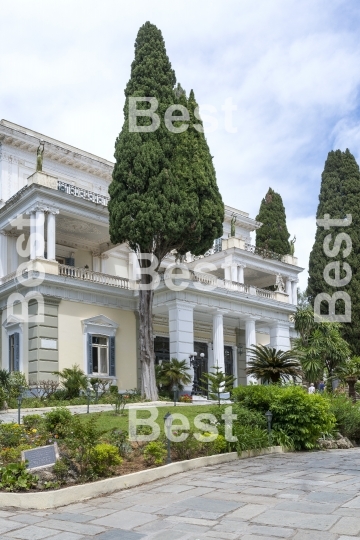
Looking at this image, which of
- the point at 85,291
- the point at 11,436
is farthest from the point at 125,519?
the point at 85,291

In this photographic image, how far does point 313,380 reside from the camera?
87.1ft

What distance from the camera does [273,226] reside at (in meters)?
39.6

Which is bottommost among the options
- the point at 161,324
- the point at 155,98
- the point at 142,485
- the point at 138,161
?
the point at 142,485

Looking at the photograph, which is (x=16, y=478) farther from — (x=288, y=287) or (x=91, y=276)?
(x=288, y=287)

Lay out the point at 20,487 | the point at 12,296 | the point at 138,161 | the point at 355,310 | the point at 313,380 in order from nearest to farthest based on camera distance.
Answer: the point at 20,487, the point at 138,161, the point at 12,296, the point at 313,380, the point at 355,310

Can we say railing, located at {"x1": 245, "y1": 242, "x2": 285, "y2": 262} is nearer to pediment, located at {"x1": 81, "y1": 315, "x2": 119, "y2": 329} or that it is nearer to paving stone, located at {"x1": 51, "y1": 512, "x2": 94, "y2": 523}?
pediment, located at {"x1": 81, "y1": 315, "x2": 119, "y2": 329}

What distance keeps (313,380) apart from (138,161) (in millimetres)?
12125

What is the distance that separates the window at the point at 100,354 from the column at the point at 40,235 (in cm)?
425

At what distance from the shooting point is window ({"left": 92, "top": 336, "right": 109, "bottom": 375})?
25625 mm

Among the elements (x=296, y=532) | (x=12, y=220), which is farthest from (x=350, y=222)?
(x=296, y=532)

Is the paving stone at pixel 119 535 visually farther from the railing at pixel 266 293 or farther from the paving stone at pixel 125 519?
the railing at pixel 266 293

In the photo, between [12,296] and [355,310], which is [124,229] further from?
[355,310]

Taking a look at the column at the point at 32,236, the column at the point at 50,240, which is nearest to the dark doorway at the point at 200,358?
the column at the point at 50,240

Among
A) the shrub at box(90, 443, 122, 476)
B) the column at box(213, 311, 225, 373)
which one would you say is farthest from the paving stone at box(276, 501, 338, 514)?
the column at box(213, 311, 225, 373)
